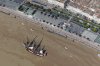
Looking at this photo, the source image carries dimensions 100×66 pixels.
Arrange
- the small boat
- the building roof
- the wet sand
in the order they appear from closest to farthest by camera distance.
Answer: the wet sand < the small boat < the building roof

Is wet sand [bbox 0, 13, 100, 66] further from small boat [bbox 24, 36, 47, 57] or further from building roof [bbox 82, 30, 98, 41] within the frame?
building roof [bbox 82, 30, 98, 41]

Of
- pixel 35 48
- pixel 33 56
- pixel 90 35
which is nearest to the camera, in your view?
pixel 33 56

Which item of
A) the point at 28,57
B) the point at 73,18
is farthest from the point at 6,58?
the point at 73,18

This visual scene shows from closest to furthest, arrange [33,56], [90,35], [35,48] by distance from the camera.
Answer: [33,56] → [35,48] → [90,35]

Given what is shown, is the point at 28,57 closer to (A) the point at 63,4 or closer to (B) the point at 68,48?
(B) the point at 68,48

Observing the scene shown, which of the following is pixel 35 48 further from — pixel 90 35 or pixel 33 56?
pixel 90 35

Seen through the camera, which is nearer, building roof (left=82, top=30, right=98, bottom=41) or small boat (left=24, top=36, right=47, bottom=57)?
small boat (left=24, top=36, right=47, bottom=57)

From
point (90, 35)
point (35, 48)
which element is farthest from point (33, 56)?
point (90, 35)

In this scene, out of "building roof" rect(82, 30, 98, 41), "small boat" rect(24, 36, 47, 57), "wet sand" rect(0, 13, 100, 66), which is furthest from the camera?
"building roof" rect(82, 30, 98, 41)

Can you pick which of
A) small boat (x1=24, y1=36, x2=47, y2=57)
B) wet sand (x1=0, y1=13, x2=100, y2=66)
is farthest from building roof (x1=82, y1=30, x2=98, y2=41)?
small boat (x1=24, y1=36, x2=47, y2=57)
